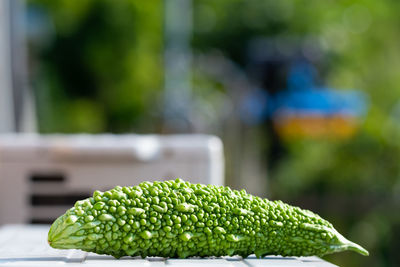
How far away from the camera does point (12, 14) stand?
21.5 ft

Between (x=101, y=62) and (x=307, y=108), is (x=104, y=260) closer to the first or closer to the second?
(x=307, y=108)

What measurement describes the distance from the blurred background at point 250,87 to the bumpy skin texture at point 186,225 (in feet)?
13.9

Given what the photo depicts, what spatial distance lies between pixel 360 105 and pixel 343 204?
6001 millimetres

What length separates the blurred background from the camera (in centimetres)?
944

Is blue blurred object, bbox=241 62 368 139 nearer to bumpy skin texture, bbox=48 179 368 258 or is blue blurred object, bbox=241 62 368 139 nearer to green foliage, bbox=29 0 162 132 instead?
green foliage, bbox=29 0 162 132

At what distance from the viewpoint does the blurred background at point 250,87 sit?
9.44 m

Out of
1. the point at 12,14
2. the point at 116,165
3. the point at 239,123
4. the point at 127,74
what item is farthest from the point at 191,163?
the point at 127,74

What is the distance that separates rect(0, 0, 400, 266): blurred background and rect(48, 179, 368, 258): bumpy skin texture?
4.23 metres

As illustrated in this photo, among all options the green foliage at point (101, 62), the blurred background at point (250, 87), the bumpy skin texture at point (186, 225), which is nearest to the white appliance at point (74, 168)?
the blurred background at point (250, 87)

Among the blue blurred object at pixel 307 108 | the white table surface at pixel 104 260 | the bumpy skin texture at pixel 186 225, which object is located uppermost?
the bumpy skin texture at pixel 186 225

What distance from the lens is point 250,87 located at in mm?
16953

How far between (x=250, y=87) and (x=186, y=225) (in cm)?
1509

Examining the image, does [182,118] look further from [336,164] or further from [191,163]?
[191,163]

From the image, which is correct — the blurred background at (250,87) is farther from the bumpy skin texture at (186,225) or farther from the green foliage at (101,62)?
the bumpy skin texture at (186,225)
